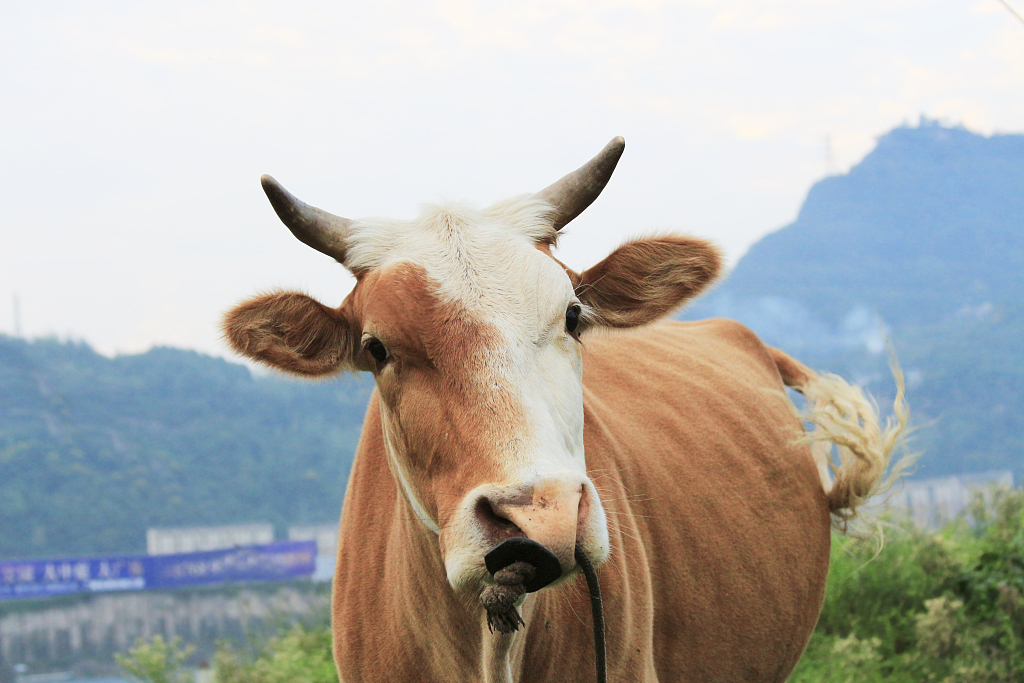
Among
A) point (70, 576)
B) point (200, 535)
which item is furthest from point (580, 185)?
point (200, 535)

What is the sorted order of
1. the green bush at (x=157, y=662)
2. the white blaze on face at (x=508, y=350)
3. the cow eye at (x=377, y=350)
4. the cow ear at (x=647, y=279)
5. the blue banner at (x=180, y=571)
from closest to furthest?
the white blaze on face at (x=508, y=350), the cow eye at (x=377, y=350), the cow ear at (x=647, y=279), the green bush at (x=157, y=662), the blue banner at (x=180, y=571)

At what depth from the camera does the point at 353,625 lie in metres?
3.03

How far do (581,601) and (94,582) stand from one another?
2371 centimetres

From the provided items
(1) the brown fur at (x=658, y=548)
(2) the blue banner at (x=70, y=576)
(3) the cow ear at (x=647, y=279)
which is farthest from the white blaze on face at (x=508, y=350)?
(2) the blue banner at (x=70, y=576)

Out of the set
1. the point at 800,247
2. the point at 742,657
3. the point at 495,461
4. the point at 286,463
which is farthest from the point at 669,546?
the point at 800,247

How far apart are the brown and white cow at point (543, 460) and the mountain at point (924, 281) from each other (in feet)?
124

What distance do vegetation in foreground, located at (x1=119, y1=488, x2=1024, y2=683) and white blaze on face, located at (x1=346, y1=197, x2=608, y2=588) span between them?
424 centimetres

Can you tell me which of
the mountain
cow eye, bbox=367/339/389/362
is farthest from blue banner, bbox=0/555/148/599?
the mountain

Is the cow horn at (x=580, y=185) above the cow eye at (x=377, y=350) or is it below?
above

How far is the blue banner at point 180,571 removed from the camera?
63.5 feet

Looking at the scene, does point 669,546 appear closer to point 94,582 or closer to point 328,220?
point 328,220

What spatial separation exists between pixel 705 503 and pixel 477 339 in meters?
2.17

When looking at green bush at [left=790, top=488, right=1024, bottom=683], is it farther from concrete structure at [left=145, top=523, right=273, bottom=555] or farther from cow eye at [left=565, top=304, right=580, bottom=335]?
concrete structure at [left=145, top=523, right=273, bottom=555]

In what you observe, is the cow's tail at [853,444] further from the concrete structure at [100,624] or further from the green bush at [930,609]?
the concrete structure at [100,624]
